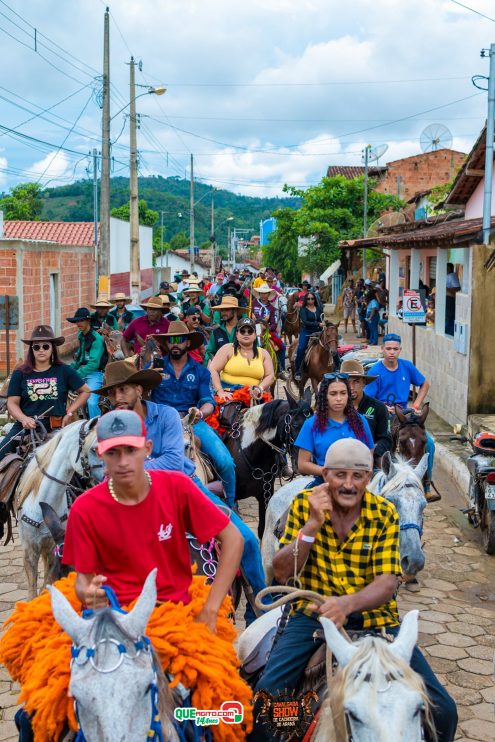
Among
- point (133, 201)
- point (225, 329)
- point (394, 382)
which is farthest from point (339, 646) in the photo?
point (133, 201)

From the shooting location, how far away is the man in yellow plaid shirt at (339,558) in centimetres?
417

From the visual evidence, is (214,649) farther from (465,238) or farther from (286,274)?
(286,274)

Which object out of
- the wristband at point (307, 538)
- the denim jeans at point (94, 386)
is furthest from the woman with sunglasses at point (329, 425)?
the denim jeans at point (94, 386)

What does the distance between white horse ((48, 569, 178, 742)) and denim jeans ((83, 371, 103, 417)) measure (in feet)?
26.9

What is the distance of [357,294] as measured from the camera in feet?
127

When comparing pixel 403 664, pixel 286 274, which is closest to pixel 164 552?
pixel 403 664

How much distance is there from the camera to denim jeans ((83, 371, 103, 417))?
38.2 feet

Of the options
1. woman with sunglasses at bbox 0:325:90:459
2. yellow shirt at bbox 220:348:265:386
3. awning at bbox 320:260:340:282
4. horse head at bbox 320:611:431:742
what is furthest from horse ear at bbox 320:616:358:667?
awning at bbox 320:260:340:282

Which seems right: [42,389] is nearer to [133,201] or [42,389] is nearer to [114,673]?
[114,673]

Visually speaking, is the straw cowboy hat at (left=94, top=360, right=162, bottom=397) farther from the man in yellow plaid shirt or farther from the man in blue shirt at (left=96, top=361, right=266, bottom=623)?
the man in yellow plaid shirt

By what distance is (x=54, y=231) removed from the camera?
42750 millimetres

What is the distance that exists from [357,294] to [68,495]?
32572 mm

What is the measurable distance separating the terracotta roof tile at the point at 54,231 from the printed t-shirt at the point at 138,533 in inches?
1512

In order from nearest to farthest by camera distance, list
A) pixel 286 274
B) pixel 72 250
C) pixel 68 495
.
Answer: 1. pixel 68 495
2. pixel 72 250
3. pixel 286 274
